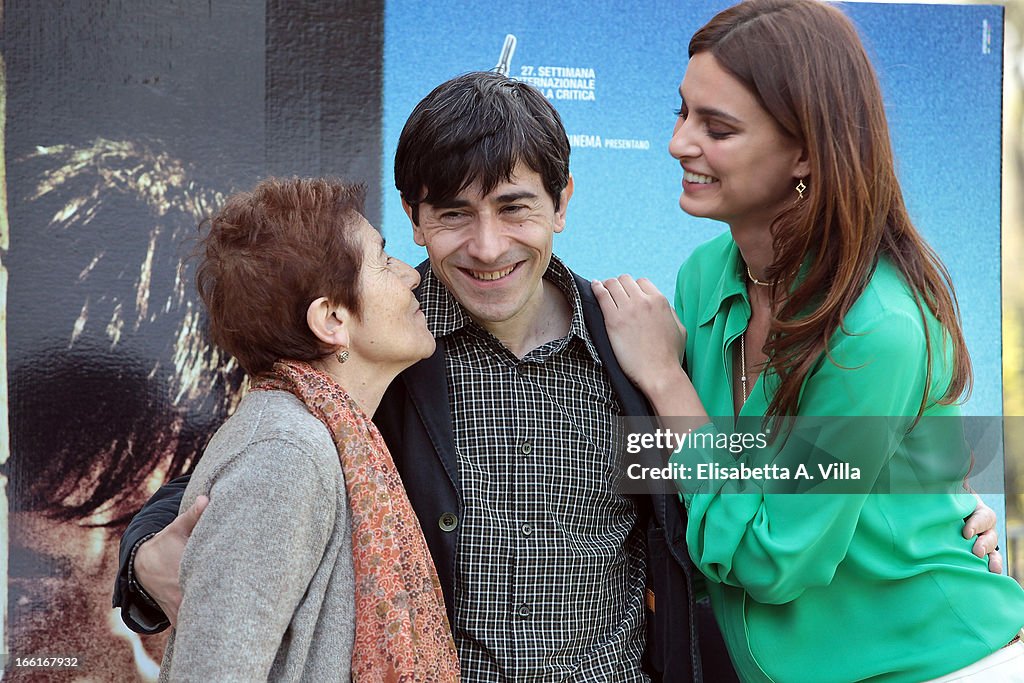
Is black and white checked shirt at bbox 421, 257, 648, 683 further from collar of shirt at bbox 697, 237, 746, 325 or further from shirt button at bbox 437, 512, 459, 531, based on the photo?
collar of shirt at bbox 697, 237, 746, 325

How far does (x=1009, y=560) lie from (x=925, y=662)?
4.12 feet

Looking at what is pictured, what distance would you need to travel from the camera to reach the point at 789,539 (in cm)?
186

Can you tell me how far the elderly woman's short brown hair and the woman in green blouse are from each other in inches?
28.3

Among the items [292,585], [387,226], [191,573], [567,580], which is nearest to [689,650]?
[567,580]

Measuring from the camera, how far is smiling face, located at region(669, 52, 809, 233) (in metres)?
1.94

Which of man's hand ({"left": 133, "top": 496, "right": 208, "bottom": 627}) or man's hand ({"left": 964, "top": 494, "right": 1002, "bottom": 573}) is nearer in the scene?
man's hand ({"left": 133, "top": 496, "right": 208, "bottom": 627})

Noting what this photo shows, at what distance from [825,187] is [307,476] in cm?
109

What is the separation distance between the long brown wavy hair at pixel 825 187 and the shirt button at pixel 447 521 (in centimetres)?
65

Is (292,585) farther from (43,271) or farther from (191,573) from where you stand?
(43,271)

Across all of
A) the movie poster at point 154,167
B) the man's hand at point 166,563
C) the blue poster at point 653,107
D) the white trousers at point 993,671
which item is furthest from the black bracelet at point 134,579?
the white trousers at point 993,671

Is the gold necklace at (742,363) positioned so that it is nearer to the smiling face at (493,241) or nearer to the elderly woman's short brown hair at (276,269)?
the smiling face at (493,241)

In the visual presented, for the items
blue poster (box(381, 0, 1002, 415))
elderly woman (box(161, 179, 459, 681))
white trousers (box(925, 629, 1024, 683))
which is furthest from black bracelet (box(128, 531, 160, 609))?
white trousers (box(925, 629, 1024, 683))

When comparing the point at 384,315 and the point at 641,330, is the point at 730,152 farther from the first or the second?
the point at 384,315

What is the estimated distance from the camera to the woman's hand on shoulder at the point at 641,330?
214cm
